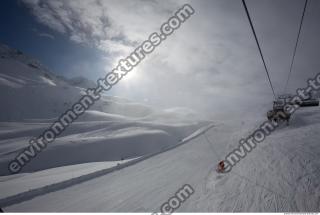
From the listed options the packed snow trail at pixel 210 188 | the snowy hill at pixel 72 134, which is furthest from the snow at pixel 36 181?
the snowy hill at pixel 72 134

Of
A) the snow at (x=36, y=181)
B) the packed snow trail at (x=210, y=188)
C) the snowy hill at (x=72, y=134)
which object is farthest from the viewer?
the snowy hill at (x=72, y=134)

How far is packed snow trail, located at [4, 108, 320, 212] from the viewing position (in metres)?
8.74

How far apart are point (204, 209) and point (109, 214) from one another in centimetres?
457

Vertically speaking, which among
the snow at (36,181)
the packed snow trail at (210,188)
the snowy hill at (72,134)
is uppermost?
the snowy hill at (72,134)

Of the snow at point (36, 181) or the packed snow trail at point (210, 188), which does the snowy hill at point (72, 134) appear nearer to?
the snow at point (36, 181)

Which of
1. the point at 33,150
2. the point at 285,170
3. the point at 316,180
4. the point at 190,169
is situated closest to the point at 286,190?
the point at 316,180

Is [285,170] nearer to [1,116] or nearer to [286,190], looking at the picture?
[286,190]

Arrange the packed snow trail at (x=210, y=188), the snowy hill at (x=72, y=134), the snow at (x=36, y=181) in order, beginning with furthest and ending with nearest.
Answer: the snowy hill at (x=72, y=134)
the snow at (x=36, y=181)
the packed snow trail at (x=210, y=188)

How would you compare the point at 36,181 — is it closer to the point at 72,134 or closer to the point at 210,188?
the point at 210,188

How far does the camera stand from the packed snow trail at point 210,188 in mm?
8742

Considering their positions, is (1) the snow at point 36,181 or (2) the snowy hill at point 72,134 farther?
(2) the snowy hill at point 72,134

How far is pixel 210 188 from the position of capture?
1056cm

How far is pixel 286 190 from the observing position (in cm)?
940

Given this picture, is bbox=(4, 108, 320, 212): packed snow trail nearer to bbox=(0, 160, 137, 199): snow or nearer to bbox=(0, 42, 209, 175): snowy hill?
bbox=(0, 160, 137, 199): snow
